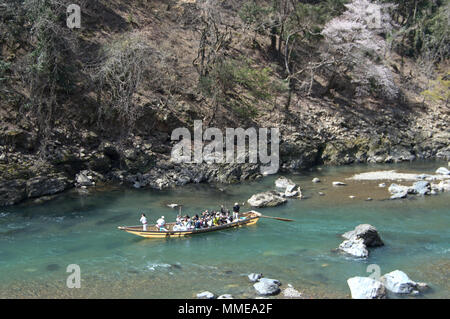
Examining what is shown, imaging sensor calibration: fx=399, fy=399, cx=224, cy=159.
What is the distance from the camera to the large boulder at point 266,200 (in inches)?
950

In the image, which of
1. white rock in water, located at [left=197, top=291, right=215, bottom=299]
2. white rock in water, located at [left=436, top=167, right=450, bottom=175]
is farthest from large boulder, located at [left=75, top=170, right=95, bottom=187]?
white rock in water, located at [left=436, top=167, right=450, bottom=175]

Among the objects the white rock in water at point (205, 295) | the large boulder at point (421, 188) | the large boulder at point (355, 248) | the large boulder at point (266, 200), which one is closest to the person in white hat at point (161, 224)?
the white rock in water at point (205, 295)

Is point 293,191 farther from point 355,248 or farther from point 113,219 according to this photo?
point 113,219

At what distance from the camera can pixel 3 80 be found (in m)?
27.1

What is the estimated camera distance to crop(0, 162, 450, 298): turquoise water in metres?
14.7

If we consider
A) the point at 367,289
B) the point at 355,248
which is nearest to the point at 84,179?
the point at 355,248

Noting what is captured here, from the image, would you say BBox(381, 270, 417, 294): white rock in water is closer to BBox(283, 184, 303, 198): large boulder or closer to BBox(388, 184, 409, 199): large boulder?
BBox(388, 184, 409, 199): large boulder

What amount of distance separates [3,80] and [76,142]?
6.24 metres

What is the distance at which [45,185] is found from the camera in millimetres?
24781

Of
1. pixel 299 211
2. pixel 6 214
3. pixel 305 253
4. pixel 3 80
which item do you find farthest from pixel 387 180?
pixel 3 80

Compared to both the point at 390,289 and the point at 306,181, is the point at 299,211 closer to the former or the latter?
the point at 306,181

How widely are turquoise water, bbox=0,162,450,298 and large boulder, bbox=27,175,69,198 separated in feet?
2.70

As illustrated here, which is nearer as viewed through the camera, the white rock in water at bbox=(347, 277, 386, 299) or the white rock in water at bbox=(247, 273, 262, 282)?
the white rock in water at bbox=(347, 277, 386, 299)

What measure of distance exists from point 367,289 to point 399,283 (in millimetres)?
1405
